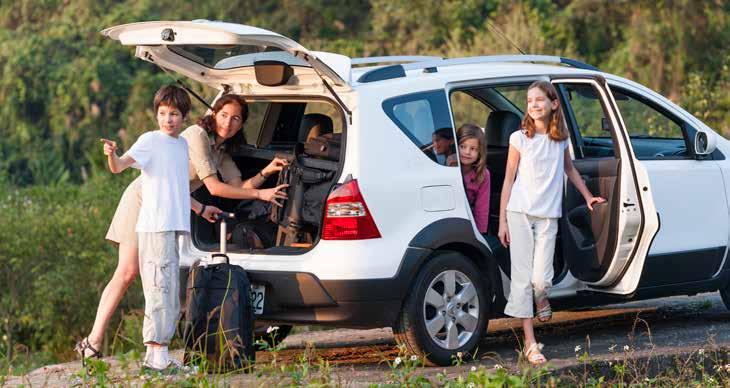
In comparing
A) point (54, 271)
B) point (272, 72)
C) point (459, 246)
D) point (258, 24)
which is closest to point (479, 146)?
point (459, 246)

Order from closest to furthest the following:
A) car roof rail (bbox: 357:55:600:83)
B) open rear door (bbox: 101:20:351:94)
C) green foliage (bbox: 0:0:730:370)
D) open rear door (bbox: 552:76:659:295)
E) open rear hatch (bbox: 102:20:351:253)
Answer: open rear door (bbox: 101:20:351:94) < open rear hatch (bbox: 102:20:351:253) < car roof rail (bbox: 357:55:600:83) < open rear door (bbox: 552:76:659:295) < green foliage (bbox: 0:0:730:370)

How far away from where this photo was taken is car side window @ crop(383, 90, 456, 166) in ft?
24.3

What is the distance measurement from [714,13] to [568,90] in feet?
43.0

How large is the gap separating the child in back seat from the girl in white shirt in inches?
5.0

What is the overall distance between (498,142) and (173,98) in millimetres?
2246

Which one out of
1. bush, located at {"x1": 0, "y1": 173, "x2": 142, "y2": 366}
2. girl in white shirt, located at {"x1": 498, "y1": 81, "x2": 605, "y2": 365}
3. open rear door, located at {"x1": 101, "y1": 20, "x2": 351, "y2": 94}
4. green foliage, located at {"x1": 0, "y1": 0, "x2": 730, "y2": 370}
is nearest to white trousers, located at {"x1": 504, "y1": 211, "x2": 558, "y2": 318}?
girl in white shirt, located at {"x1": 498, "y1": 81, "x2": 605, "y2": 365}

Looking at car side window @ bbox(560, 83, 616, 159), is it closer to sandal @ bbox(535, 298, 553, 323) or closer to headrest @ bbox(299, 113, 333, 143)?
sandal @ bbox(535, 298, 553, 323)

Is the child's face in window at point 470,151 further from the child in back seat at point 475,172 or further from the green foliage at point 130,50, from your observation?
the green foliage at point 130,50

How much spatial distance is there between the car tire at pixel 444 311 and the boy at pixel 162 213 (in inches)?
48.6

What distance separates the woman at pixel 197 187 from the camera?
7660 mm

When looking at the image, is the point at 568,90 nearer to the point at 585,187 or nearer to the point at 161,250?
the point at 585,187

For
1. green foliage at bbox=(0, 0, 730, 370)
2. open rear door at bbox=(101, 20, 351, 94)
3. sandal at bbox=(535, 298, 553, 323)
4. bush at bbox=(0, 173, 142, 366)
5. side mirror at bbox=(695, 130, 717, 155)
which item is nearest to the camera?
open rear door at bbox=(101, 20, 351, 94)

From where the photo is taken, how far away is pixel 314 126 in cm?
838

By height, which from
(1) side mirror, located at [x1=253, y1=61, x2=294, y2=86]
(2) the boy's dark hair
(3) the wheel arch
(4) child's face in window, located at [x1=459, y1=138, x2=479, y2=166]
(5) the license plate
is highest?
(1) side mirror, located at [x1=253, y1=61, x2=294, y2=86]
